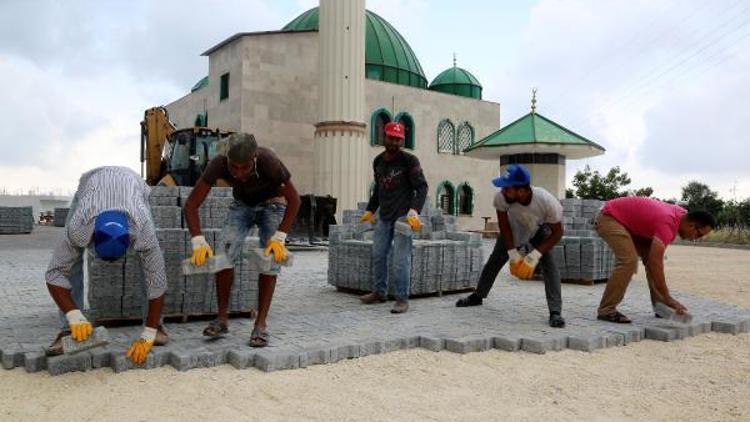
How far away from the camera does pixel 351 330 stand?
16.5 feet

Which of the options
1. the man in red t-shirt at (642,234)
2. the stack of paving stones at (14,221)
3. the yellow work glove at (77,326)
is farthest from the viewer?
the stack of paving stones at (14,221)

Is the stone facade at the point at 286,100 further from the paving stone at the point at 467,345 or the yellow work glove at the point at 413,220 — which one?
the paving stone at the point at 467,345

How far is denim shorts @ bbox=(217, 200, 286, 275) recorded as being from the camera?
4.68m

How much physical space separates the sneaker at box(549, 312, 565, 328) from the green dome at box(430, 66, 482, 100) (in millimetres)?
25809

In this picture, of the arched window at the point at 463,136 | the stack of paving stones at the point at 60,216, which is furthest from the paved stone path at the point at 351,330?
the stack of paving stones at the point at 60,216

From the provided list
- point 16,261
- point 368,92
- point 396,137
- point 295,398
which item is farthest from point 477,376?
point 368,92

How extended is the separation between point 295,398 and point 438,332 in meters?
1.86

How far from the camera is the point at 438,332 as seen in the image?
503 cm

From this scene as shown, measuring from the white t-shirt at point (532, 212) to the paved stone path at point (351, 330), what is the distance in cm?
85

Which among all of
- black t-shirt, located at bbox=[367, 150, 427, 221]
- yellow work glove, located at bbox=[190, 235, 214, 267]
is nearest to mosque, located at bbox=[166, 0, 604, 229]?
black t-shirt, located at bbox=[367, 150, 427, 221]

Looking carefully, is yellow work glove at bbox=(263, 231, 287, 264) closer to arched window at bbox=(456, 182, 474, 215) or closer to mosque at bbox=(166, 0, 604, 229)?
mosque at bbox=(166, 0, 604, 229)

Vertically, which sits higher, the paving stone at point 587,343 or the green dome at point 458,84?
the green dome at point 458,84

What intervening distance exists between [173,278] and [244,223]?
91 centimetres

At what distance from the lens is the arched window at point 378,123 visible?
25.2 m
